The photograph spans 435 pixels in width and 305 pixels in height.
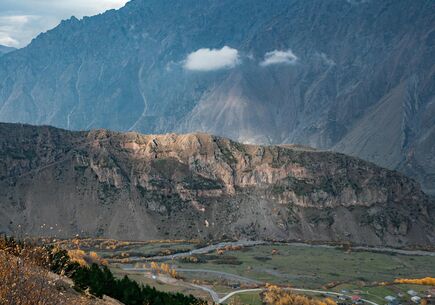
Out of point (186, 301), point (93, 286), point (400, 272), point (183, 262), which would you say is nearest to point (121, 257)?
point (183, 262)

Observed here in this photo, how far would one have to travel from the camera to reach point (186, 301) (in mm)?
55812

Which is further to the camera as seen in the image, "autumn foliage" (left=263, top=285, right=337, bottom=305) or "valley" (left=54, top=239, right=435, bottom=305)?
"valley" (left=54, top=239, right=435, bottom=305)

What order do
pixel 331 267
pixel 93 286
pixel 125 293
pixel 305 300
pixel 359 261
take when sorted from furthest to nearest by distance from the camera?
pixel 359 261 < pixel 331 267 < pixel 305 300 < pixel 125 293 < pixel 93 286

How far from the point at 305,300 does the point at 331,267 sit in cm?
5939

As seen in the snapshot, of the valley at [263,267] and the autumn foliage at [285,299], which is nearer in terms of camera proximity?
the autumn foliage at [285,299]

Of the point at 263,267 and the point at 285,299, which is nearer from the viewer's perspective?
the point at 285,299

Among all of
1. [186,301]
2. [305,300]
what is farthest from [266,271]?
[186,301]

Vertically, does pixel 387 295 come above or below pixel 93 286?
below

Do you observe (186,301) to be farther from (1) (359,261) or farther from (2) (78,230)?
(2) (78,230)

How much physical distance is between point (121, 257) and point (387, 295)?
71.9 m

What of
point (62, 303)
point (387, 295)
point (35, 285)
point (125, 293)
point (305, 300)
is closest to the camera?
point (35, 285)

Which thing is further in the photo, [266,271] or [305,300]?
[266,271]

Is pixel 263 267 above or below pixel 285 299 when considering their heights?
above

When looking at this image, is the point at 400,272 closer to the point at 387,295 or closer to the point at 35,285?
the point at 387,295
